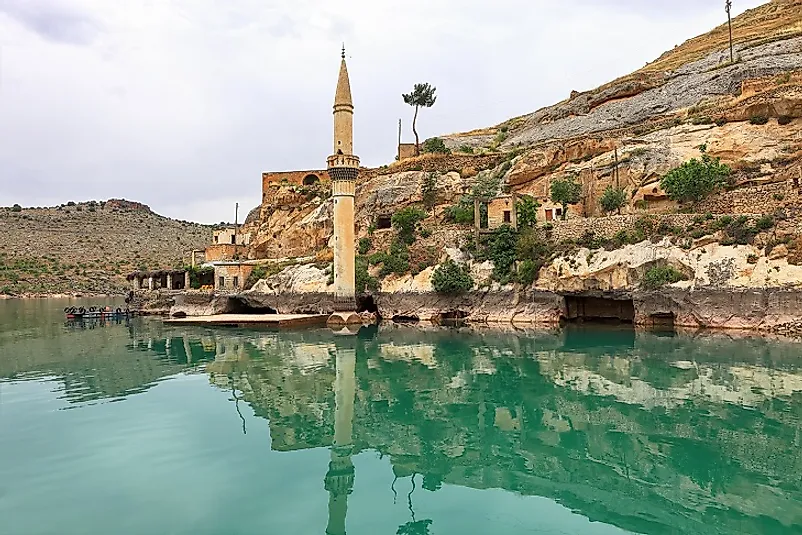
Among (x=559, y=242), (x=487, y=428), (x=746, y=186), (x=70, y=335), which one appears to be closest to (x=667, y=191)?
(x=746, y=186)

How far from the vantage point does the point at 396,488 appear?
7598mm

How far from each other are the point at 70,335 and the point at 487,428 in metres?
22.1

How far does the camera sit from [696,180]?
85.5 ft

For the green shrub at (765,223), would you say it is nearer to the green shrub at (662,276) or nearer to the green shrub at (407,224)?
the green shrub at (662,276)

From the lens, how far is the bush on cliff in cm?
2600

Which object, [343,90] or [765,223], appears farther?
[343,90]

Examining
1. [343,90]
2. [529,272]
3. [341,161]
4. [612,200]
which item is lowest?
[529,272]

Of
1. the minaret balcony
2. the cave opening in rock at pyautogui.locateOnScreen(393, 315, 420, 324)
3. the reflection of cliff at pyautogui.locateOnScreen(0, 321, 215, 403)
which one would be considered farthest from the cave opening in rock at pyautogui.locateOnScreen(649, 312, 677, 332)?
the reflection of cliff at pyautogui.locateOnScreen(0, 321, 215, 403)

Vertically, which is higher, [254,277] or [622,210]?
[622,210]

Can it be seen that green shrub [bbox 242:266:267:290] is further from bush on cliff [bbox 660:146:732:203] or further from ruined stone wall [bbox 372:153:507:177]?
bush on cliff [bbox 660:146:732:203]

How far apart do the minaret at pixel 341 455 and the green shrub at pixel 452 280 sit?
489 inches

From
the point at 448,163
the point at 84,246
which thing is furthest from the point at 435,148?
the point at 84,246

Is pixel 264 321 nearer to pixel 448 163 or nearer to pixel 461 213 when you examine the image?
pixel 461 213

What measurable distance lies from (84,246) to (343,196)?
209 feet
